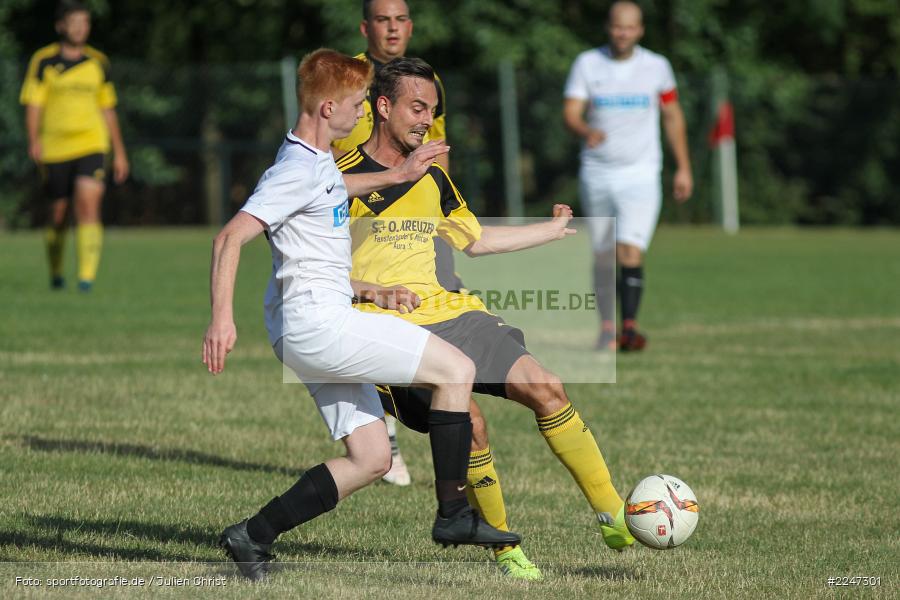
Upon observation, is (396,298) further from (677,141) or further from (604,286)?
(604,286)

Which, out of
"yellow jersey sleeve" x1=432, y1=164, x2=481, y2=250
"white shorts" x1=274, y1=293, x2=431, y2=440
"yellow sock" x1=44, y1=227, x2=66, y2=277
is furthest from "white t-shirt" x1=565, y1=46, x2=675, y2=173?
"white shorts" x1=274, y1=293, x2=431, y2=440

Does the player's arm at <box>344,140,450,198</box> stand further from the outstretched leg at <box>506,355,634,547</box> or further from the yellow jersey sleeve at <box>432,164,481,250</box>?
the outstretched leg at <box>506,355,634,547</box>

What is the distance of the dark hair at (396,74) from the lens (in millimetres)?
5102

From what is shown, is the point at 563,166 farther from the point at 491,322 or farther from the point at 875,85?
the point at 491,322

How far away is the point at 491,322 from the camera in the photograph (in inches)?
200

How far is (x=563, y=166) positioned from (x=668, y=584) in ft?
77.3

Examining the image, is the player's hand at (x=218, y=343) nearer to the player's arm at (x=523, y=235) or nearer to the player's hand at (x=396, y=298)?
the player's hand at (x=396, y=298)

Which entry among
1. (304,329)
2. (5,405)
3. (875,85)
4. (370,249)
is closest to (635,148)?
(5,405)

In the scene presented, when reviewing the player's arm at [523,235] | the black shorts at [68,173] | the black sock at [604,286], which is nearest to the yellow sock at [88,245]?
the black shorts at [68,173]

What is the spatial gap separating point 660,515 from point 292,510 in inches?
49.1

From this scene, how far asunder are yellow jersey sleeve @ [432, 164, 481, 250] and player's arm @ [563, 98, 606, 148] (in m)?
5.72

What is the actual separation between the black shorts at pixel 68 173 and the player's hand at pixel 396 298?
32.7ft

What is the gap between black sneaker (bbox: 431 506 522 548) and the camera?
462 centimetres

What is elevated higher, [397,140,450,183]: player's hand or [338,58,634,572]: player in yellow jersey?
[397,140,450,183]: player's hand
